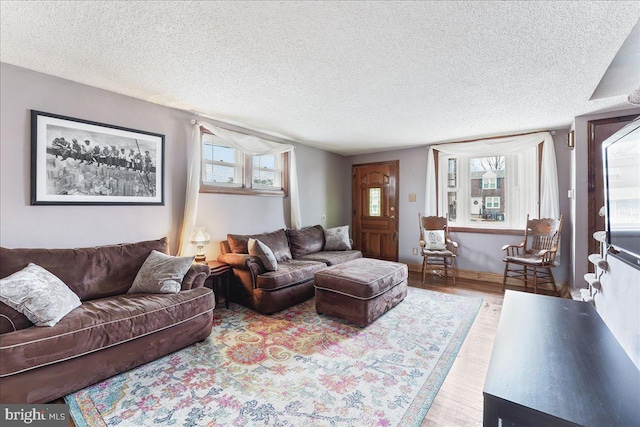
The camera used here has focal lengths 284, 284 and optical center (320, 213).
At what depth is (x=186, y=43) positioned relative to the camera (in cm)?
193

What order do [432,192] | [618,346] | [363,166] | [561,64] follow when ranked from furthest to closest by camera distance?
[363,166] < [432,192] < [561,64] < [618,346]

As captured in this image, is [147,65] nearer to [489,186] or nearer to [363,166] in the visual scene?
[363,166]

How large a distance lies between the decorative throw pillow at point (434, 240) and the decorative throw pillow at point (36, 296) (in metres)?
4.43

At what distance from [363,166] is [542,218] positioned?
310cm

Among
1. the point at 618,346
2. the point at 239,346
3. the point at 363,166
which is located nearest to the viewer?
the point at 618,346

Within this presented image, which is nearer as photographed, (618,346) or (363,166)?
(618,346)

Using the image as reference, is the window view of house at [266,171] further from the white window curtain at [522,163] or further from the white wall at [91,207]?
the white window curtain at [522,163]

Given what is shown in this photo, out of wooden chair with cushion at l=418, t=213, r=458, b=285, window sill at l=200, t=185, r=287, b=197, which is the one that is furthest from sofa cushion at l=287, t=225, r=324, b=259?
wooden chair with cushion at l=418, t=213, r=458, b=285

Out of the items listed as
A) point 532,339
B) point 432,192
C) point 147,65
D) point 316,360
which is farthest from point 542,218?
point 147,65

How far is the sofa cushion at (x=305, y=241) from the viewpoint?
435cm

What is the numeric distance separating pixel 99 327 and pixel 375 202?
4.72 meters

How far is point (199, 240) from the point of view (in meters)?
3.27

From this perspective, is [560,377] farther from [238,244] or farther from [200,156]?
[200,156]

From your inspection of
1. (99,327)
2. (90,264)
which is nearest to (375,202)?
(90,264)
